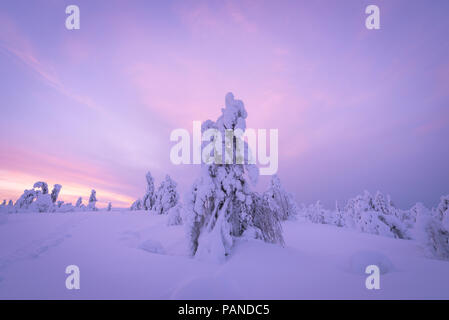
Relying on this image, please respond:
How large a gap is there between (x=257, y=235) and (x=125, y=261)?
4.51 m

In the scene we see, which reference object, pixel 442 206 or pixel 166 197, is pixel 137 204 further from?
pixel 442 206

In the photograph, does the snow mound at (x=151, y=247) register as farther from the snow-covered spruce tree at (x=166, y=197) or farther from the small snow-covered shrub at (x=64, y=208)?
the small snow-covered shrub at (x=64, y=208)

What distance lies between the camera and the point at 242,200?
6.38 meters

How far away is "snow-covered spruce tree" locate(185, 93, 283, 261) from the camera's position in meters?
6.19

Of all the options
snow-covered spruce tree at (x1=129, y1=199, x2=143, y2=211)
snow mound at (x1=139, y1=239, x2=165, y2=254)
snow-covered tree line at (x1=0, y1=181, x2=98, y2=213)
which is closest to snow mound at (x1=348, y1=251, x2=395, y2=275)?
snow mound at (x1=139, y1=239, x2=165, y2=254)

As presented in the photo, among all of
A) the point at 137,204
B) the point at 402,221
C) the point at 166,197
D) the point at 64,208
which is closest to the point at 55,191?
the point at 64,208

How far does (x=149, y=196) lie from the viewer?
33531mm

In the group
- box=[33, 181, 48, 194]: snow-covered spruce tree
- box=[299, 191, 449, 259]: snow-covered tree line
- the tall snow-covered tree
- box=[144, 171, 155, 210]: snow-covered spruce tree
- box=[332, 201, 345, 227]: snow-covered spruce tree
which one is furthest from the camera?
the tall snow-covered tree

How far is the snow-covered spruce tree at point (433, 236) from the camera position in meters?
6.27

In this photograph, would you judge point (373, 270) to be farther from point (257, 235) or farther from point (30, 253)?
point (30, 253)

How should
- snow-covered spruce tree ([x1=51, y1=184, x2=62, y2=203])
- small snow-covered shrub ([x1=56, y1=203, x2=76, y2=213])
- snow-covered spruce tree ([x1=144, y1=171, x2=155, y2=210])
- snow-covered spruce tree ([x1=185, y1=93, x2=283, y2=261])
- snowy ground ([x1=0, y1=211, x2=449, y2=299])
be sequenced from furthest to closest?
snow-covered spruce tree ([x1=144, y1=171, x2=155, y2=210])
snow-covered spruce tree ([x1=51, y1=184, x2=62, y2=203])
small snow-covered shrub ([x1=56, y1=203, x2=76, y2=213])
snow-covered spruce tree ([x1=185, y1=93, x2=283, y2=261])
snowy ground ([x1=0, y1=211, x2=449, y2=299])

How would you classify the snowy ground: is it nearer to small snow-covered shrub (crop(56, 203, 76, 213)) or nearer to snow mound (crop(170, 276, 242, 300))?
snow mound (crop(170, 276, 242, 300))

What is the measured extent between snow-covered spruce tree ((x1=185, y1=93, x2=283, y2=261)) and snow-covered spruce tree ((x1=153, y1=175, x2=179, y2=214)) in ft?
68.5

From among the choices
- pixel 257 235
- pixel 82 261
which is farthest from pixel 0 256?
pixel 257 235
